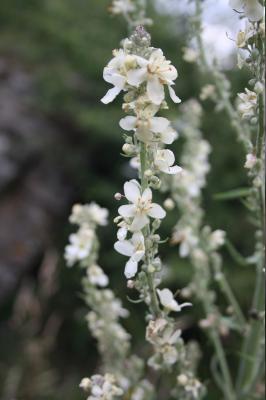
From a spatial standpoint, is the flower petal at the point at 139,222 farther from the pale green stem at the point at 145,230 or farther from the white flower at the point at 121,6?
the white flower at the point at 121,6

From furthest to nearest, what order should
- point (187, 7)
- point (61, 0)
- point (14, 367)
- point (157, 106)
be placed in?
point (61, 0), point (14, 367), point (187, 7), point (157, 106)

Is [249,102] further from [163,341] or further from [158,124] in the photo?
[163,341]

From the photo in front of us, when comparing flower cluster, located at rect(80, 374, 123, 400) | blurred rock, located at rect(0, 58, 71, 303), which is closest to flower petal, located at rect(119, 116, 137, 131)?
flower cluster, located at rect(80, 374, 123, 400)

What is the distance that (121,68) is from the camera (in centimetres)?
77

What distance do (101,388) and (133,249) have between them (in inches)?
13.6

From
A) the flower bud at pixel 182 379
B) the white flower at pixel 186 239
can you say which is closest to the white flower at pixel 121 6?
the white flower at pixel 186 239

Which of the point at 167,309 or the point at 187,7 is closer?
the point at 167,309

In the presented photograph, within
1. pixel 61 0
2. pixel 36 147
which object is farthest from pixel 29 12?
pixel 36 147

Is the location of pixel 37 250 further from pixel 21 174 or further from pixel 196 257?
pixel 196 257

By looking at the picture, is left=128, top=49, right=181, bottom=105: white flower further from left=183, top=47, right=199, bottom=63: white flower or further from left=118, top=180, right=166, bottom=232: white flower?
left=183, top=47, right=199, bottom=63: white flower

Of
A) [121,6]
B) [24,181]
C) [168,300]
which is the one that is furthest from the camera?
[24,181]

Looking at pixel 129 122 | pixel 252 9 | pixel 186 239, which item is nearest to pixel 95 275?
pixel 186 239

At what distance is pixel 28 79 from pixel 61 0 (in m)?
0.69

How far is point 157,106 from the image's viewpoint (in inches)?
30.0
